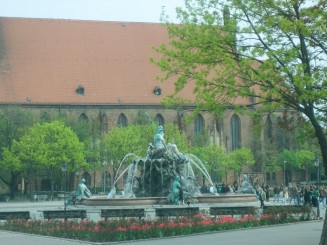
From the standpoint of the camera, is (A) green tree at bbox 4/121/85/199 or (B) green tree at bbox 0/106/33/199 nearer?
(A) green tree at bbox 4/121/85/199

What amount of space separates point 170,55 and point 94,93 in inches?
2587

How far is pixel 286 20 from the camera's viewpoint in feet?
55.0

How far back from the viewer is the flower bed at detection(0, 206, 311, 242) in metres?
21.3

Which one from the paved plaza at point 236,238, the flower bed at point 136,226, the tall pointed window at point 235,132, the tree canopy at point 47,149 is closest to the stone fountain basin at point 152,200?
the flower bed at point 136,226

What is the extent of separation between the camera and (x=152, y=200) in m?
32.4

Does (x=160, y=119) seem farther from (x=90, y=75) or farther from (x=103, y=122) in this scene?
(x=90, y=75)

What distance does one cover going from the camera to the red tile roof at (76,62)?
82.2 metres

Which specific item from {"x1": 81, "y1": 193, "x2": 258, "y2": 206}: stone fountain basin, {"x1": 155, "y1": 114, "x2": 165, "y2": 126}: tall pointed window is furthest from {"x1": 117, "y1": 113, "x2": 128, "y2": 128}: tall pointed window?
{"x1": 81, "y1": 193, "x2": 258, "y2": 206}: stone fountain basin

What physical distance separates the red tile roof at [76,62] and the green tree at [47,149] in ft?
33.9

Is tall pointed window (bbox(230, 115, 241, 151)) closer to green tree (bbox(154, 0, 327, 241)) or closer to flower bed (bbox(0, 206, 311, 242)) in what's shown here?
flower bed (bbox(0, 206, 311, 242))

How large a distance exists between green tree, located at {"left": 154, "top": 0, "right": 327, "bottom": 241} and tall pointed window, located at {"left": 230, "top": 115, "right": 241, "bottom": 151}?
236 ft

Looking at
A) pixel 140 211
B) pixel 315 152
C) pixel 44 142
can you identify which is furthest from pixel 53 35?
pixel 140 211

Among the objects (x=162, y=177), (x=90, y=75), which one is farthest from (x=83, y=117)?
(x=162, y=177)

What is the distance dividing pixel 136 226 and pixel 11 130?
2121 inches
